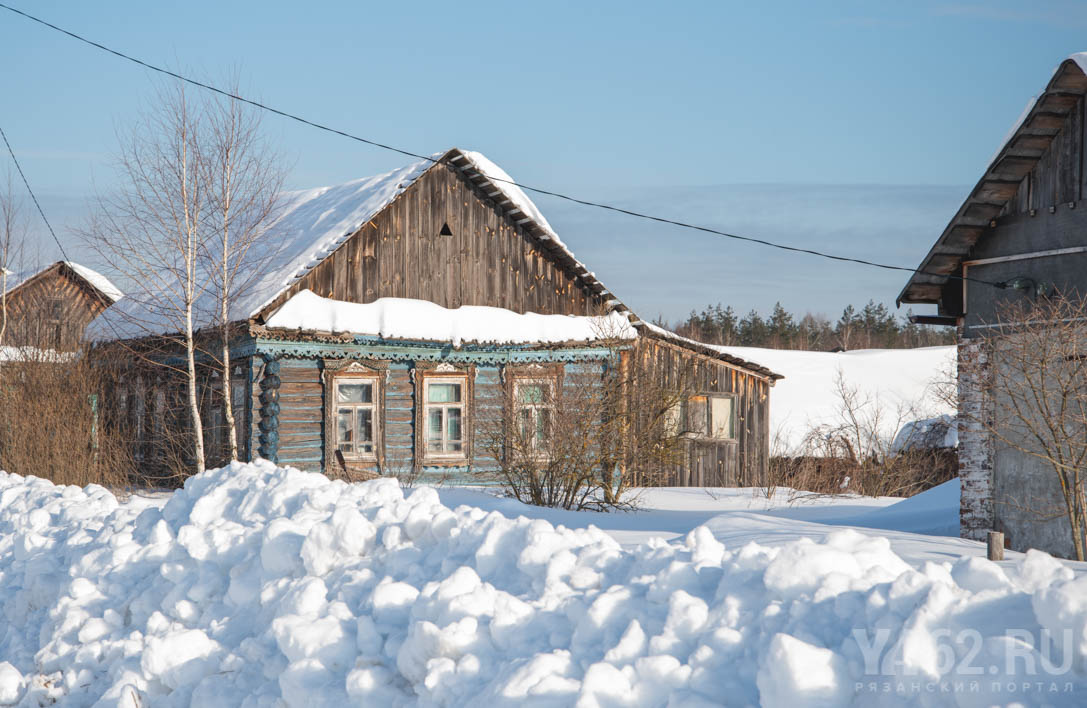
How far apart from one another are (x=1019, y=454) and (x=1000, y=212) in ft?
9.08

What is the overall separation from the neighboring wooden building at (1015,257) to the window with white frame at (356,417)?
9.39m

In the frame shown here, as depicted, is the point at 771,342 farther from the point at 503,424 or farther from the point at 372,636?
the point at 372,636

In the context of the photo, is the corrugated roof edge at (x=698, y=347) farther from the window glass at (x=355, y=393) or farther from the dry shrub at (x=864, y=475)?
the window glass at (x=355, y=393)

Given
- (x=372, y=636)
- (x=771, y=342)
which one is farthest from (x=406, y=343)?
(x=771, y=342)

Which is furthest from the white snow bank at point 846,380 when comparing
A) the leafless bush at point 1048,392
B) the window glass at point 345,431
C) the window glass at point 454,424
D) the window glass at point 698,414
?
the leafless bush at point 1048,392

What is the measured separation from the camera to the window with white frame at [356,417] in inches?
674

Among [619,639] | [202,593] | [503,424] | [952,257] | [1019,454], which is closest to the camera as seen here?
[619,639]

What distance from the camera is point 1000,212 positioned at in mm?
11359

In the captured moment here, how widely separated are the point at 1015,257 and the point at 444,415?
997cm

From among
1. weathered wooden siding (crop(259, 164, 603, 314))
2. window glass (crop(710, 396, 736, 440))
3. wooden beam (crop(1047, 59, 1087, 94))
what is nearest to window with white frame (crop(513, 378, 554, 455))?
weathered wooden siding (crop(259, 164, 603, 314))

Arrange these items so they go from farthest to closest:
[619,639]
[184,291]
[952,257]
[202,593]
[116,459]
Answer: [184,291] < [116,459] < [952,257] < [202,593] < [619,639]

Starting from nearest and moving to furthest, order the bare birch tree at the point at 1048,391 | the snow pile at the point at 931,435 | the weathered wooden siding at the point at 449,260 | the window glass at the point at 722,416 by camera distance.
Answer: the bare birch tree at the point at 1048,391 → the weathered wooden siding at the point at 449,260 → the window glass at the point at 722,416 → the snow pile at the point at 931,435

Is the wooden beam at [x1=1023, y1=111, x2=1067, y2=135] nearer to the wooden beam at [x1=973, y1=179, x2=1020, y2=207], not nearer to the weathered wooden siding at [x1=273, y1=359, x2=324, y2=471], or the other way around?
the wooden beam at [x1=973, y1=179, x2=1020, y2=207]

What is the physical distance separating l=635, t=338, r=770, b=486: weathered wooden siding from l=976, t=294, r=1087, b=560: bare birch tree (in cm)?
1049
